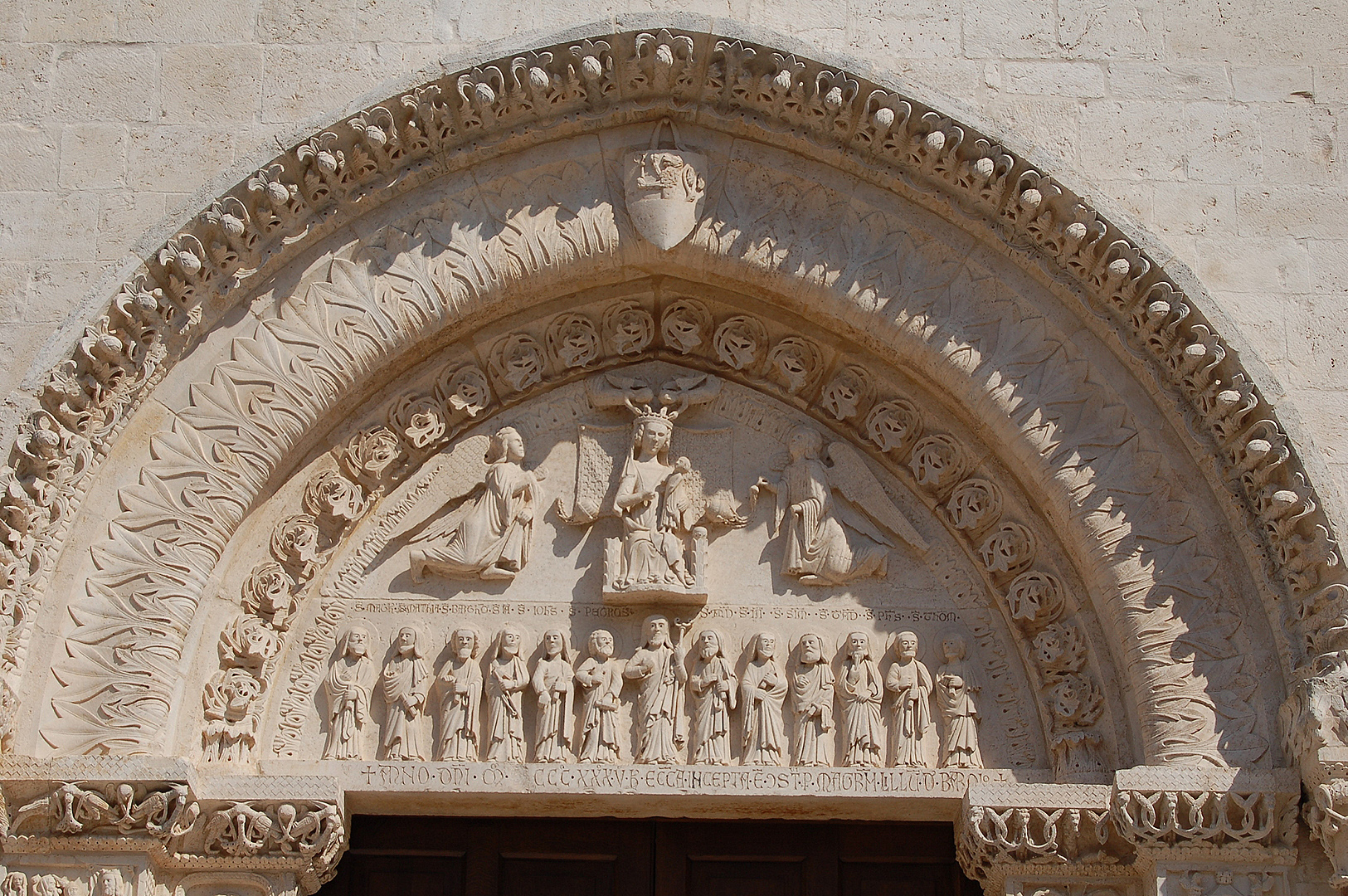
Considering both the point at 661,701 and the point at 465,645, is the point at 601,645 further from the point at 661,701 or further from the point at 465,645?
the point at 465,645

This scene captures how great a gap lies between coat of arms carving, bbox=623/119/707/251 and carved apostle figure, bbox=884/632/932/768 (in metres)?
1.88

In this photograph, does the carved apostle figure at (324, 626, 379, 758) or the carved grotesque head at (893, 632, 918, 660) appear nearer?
the carved apostle figure at (324, 626, 379, 758)

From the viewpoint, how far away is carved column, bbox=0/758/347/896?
558 cm

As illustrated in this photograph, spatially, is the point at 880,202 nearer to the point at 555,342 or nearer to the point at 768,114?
the point at 768,114

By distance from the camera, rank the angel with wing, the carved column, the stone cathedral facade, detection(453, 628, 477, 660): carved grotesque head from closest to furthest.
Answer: the carved column < the stone cathedral facade < detection(453, 628, 477, 660): carved grotesque head < the angel with wing

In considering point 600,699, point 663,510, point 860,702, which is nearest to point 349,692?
point 600,699

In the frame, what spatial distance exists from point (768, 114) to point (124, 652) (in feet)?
10.7

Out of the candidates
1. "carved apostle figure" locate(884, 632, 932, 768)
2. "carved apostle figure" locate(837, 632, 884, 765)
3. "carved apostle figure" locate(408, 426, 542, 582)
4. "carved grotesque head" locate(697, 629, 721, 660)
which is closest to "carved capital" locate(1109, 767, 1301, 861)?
"carved apostle figure" locate(884, 632, 932, 768)

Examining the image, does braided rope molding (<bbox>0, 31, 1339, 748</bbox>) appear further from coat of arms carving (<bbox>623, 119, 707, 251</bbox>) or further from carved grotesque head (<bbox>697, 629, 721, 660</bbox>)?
carved grotesque head (<bbox>697, 629, 721, 660</bbox>)

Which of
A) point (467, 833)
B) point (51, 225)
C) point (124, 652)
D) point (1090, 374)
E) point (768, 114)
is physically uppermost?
point (768, 114)

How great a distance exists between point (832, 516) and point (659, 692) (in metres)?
1.03

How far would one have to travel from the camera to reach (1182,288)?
19.7 ft

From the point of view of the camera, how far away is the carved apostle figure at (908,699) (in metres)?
6.21

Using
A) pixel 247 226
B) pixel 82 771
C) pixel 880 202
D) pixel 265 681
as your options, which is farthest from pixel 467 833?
pixel 880 202
